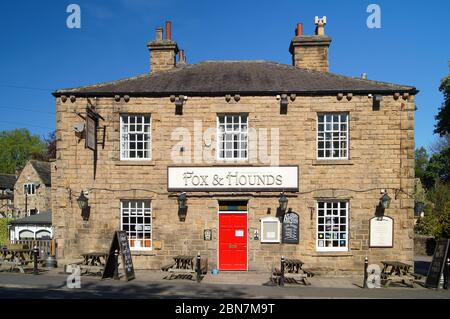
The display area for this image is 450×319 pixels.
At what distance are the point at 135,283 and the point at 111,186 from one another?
13.1 ft

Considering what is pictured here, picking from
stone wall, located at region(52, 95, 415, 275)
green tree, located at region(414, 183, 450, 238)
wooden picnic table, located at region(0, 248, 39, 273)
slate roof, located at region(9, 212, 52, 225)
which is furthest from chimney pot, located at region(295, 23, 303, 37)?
slate roof, located at region(9, 212, 52, 225)

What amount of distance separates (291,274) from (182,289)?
140 inches

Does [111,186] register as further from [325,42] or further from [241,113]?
[325,42]

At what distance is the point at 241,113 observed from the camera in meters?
14.0

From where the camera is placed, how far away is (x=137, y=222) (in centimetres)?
1397

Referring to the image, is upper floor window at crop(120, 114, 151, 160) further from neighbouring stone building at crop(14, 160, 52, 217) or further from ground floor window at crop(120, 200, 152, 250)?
neighbouring stone building at crop(14, 160, 52, 217)

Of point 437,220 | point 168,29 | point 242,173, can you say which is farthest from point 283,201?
point 437,220

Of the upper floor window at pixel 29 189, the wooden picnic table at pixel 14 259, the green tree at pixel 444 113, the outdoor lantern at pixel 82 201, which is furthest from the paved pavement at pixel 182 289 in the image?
the upper floor window at pixel 29 189

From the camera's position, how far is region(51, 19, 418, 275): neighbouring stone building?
44.4 ft

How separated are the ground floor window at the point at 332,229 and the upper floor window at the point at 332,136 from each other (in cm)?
182

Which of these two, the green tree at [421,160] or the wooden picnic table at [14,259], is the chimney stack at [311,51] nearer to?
the wooden picnic table at [14,259]
